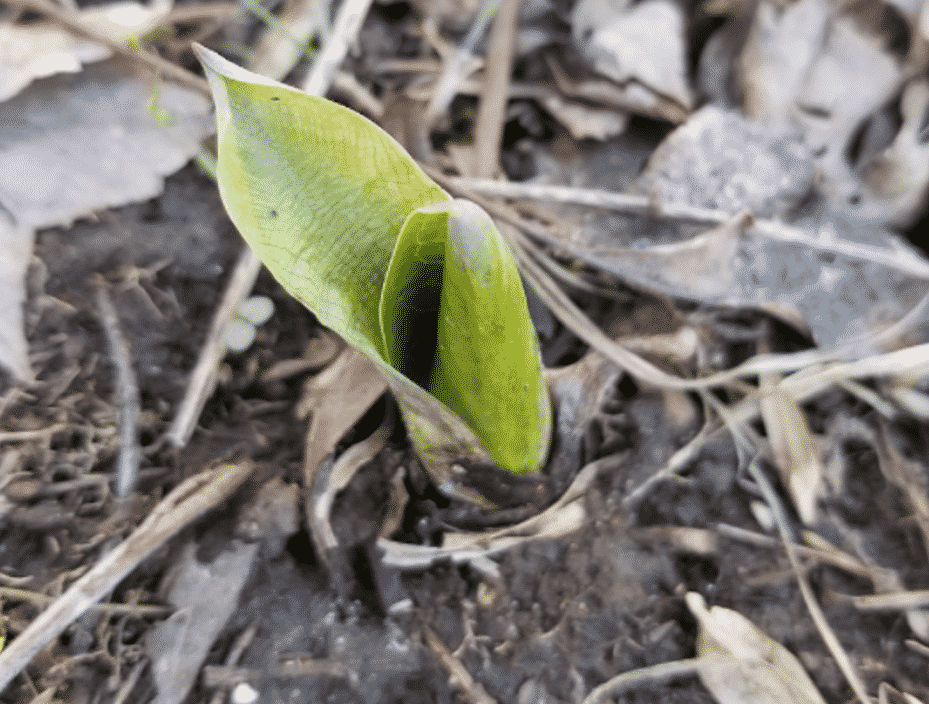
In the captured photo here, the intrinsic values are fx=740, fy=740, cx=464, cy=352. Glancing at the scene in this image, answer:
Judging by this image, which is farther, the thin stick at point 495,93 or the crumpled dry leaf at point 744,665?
the thin stick at point 495,93

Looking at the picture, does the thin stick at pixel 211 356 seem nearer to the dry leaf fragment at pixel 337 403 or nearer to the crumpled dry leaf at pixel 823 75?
the dry leaf fragment at pixel 337 403

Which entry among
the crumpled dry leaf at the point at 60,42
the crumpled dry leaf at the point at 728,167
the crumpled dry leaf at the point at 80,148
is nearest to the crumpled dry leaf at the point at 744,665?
the crumpled dry leaf at the point at 728,167

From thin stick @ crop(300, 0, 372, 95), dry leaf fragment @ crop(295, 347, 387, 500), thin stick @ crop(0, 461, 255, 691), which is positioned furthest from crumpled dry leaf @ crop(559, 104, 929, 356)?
thin stick @ crop(0, 461, 255, 691)

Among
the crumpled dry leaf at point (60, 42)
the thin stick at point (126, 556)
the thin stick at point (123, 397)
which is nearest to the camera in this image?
the thin stick at point (126, 556)

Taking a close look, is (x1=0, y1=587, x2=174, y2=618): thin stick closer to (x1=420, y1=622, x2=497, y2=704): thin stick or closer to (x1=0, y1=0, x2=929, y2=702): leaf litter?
(x1=0, y1=0, x2=929, y2=702): leaf litter

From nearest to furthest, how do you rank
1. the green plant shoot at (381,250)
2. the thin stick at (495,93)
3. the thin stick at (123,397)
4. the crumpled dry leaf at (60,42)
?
the green plant shoot at (381,250), the thin stick at (123,397), the crumpled dry leaf at (60,42), the thin stick at (495,93)

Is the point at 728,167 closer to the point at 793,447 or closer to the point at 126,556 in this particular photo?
the point at 793,447

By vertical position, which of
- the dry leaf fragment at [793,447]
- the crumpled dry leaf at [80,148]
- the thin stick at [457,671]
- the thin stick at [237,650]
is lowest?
the thin stick at [237,650]

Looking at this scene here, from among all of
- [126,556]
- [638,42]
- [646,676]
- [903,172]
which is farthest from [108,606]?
[903,172]
